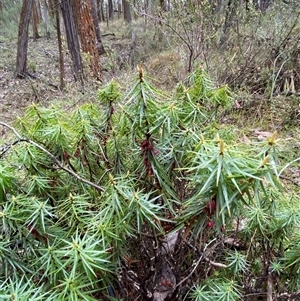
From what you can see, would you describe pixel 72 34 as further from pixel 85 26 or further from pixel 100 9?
pixel 100 9

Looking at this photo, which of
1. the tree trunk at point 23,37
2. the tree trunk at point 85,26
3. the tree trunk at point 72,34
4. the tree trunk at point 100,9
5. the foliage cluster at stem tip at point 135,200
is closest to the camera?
the foliage cluster at stem tip at point 135,200

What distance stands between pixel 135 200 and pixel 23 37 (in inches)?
329

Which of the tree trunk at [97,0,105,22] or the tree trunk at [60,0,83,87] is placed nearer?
the tree trunk at [60,0,83,87]

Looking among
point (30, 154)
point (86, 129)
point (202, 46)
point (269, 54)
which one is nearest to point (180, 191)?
point (86, 129)

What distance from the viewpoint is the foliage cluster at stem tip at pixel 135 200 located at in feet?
2.46

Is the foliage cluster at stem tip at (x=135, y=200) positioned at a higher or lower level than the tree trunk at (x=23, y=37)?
higher

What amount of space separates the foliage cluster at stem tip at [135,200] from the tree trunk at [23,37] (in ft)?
25.0

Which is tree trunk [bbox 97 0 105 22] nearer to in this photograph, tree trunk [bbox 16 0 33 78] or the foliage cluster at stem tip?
tree trunk [bbox 16 0 33 78]

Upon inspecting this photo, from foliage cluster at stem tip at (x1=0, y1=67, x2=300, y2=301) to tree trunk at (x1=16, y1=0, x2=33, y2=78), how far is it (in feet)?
25.0

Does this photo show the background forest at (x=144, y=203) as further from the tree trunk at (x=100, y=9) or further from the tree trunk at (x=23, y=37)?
the tree trunk at (x=100, y=9)

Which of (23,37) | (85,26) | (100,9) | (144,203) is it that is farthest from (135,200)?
(100,9)

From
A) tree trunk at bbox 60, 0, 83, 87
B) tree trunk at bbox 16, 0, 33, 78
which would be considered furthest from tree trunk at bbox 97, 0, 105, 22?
tree trunk at bbox 60, 0, 83, 87

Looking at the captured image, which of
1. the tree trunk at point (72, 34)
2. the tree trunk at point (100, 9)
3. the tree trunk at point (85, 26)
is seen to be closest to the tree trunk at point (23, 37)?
the tree trunk at point (85, 26)

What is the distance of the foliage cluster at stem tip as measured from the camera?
751mm
